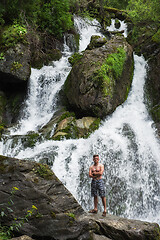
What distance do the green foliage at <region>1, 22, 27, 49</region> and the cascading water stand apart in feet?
20.9

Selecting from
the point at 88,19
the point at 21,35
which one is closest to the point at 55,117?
the point at 21,35

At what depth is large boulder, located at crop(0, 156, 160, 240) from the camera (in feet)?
14.3

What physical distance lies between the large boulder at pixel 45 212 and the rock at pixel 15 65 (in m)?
8.40

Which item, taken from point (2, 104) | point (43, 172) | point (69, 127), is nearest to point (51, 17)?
point (2, 104)

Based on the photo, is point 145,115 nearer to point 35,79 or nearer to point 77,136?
point 77,136

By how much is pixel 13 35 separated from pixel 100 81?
19.6 feet

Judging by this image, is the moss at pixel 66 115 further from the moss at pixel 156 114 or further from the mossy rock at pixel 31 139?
the moss at pixel 156 114

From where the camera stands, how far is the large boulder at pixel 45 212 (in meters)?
4.36

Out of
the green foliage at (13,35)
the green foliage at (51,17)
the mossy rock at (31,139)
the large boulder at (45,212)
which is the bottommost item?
the large boulder at (45,212)

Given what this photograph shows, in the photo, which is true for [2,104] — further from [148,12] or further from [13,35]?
[148,12]

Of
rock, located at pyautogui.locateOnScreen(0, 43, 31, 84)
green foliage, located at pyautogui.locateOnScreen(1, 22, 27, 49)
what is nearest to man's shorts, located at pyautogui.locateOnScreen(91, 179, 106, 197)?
rock, located at pyautogui.locateOnScreen(0, 43, 31, 84)

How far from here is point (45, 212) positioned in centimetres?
448

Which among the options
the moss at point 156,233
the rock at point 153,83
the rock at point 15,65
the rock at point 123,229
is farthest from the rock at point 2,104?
the moss at point 156,233

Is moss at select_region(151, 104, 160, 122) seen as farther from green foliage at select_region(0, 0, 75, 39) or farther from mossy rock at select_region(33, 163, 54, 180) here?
green foliage at select_region(0, 0, 75, 39)
